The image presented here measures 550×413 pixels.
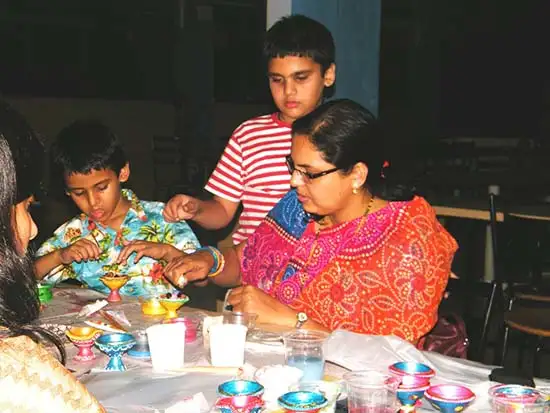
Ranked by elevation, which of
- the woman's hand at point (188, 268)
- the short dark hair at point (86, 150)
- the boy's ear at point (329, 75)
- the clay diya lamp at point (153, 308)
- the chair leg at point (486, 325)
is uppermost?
the boy's ear at point (329, 75)

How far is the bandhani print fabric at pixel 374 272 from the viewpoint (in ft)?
8.60

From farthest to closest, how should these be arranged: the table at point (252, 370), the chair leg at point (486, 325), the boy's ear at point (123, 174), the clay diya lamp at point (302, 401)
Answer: the chair leg at point (486, 325) → the boy's ear at point (123, 174) → the table at point (252, 370) → the clay diya lamp at point (302, 401)

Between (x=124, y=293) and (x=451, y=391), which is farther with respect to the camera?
(x=124, y=293)

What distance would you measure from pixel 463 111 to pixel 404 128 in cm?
201

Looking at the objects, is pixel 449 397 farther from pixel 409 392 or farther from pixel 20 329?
pixel 20 329

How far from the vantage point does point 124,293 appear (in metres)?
3.42

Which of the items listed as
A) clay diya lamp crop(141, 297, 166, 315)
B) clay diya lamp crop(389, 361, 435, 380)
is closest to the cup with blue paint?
clay diya lamp crop(389, 361, 435, 380)

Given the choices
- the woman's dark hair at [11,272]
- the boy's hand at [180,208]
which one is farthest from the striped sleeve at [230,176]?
the woman's dark hair at [11,272]

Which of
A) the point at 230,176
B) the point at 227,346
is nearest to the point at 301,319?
the point at 227,346

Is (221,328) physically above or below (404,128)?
below

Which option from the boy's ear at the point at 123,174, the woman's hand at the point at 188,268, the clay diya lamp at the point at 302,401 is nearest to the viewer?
the clay diya lamp at the point at 302,401

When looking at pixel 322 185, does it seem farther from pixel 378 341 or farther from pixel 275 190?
pixel 275 190

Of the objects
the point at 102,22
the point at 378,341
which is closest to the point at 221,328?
the point at 378,341

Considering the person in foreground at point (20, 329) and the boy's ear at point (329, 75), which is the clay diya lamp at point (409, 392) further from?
the boy's ear at point (329, 75)
